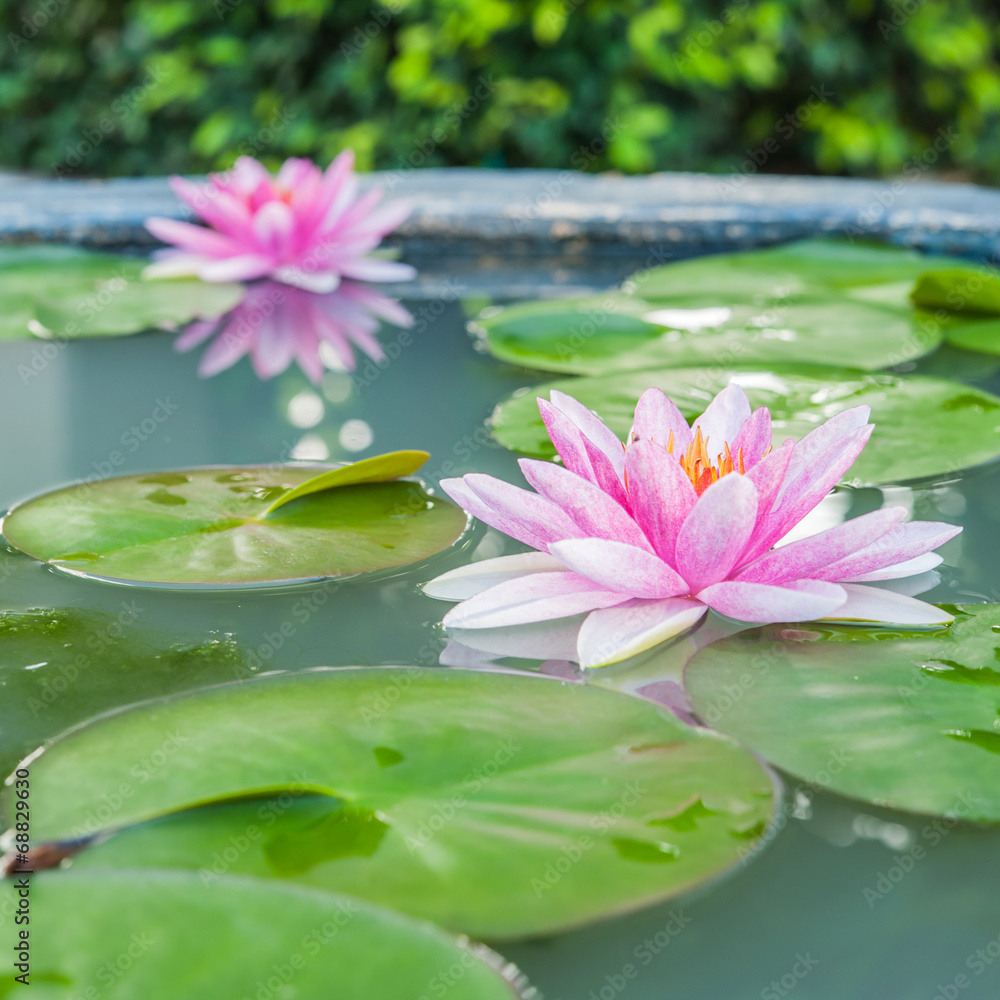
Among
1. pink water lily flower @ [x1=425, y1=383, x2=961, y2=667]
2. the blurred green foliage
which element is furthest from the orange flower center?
the blurred green foliage

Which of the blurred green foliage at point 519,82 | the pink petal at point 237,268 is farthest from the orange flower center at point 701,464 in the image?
the blurred green foliage at point 519,82

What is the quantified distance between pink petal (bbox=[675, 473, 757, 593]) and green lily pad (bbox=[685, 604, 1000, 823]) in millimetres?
53

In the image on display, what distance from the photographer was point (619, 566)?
0.78 metres

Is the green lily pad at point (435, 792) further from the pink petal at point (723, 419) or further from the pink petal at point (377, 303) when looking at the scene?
the pink petal at point (377, 303)

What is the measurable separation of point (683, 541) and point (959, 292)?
3.50 feet

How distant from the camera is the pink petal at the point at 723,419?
3.04ft

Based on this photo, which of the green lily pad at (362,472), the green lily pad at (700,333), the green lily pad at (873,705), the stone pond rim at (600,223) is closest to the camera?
the green lily pad at (873,705)

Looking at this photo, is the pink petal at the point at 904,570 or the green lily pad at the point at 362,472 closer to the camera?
the pink petal at the point at 904,570

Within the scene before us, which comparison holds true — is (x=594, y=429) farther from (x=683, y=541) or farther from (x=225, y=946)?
(x=225, y=946)

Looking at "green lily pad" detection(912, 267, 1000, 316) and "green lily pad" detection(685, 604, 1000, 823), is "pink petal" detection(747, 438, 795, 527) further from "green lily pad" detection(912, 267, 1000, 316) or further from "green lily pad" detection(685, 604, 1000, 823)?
"green lily pad" detection(912, 267, 1000, 316)

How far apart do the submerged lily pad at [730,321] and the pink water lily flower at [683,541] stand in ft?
1.96

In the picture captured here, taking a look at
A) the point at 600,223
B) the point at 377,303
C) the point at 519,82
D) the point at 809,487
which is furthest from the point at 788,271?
the point at 519,82

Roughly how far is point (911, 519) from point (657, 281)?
0.93m

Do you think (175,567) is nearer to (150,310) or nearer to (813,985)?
(813,985)
